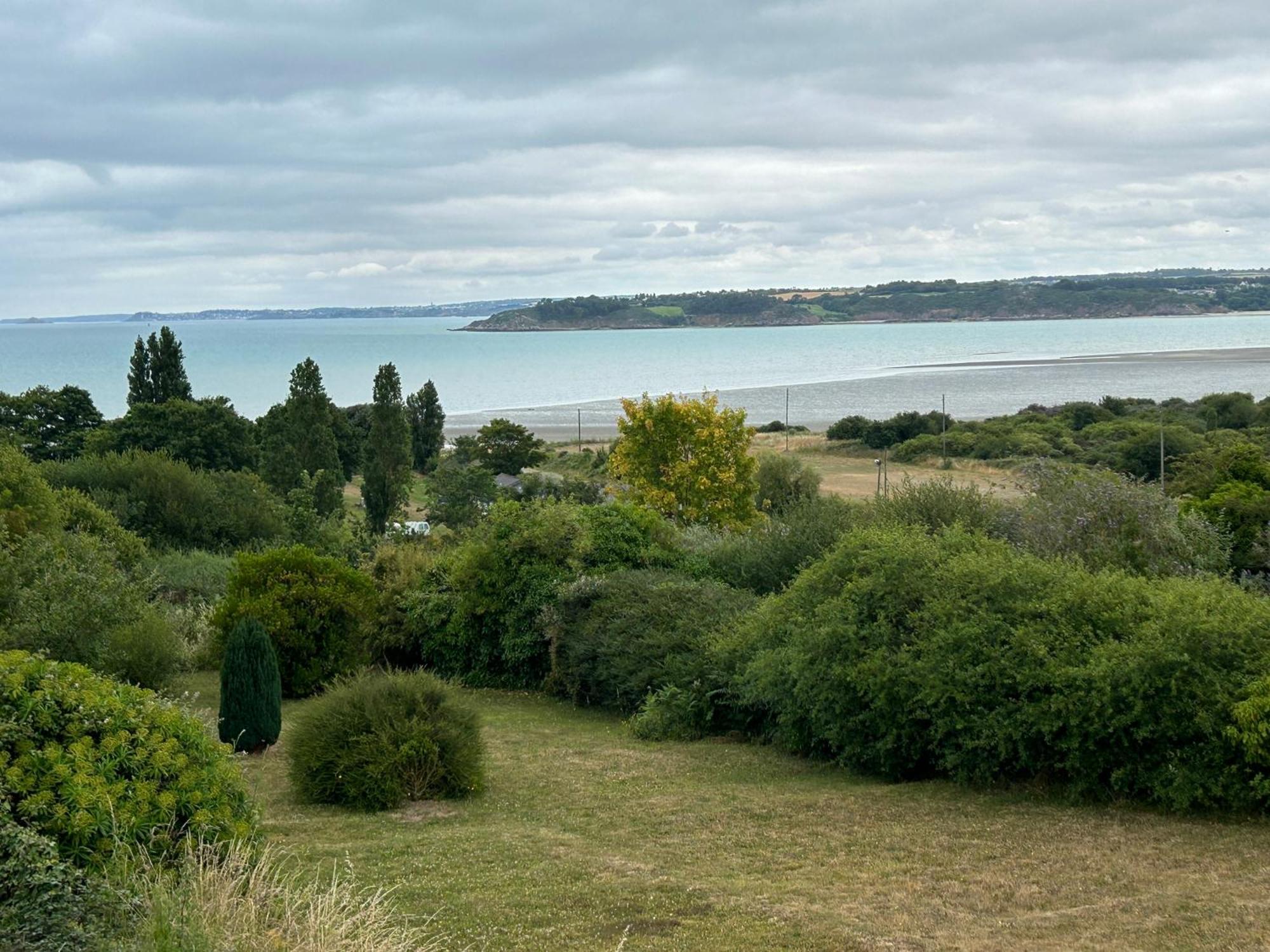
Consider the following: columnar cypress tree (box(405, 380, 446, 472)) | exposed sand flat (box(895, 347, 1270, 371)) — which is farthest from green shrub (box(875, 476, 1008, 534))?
exposed sand flat (box(895, 347, 1270, 371))

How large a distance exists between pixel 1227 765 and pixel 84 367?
645ft

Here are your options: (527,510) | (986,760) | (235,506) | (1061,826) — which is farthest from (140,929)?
(235,506)

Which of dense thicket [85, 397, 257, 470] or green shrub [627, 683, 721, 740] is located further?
dense thicket [85, 397, 257, 470]

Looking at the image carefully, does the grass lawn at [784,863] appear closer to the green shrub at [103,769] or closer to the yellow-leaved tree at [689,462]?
the green shrub at [103,769]

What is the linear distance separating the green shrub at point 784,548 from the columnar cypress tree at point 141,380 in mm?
49547

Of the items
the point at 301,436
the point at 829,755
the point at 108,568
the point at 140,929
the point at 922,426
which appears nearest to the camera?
the point at 140,929

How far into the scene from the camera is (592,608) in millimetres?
22562

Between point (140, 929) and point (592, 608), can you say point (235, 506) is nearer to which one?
point (592, 608)

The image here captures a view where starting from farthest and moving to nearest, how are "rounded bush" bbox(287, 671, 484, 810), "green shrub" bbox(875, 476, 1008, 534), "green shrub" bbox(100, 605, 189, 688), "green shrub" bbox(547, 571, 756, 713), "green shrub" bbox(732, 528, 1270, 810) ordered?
"green shrub" bbox(875, 476, 1008, 534)
"green shrub" bbox(547, 571, 756, 713)
"green shrub" bbox(100, 605, 189, 688)
"rounded bush" bbox(287, 671, 484, 810)
"green shrub" bbox(732, 528, 1270, 810)

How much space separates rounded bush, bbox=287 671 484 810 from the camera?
14.5 meters

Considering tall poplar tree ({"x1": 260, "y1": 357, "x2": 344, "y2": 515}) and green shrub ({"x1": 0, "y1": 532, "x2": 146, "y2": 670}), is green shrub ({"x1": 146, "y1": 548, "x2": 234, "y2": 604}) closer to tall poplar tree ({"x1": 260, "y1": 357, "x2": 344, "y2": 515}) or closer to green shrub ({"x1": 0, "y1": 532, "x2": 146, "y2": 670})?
green shrub ({"x1": 0, "y1": 532, "x2": 146, "y2": 670})

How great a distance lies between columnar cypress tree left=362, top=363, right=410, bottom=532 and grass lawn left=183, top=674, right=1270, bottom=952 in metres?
34.7

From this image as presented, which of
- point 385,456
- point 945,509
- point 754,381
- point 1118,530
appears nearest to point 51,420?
point 385,456

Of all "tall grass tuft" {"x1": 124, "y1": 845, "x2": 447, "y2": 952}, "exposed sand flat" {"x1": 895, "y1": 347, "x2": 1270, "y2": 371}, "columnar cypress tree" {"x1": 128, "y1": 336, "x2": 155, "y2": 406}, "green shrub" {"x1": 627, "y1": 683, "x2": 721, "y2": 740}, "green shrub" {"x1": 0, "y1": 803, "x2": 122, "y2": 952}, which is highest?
"columnar cypress tree" {"x1": 128, "y1": 336, "x2": 155, "y2": 406}
